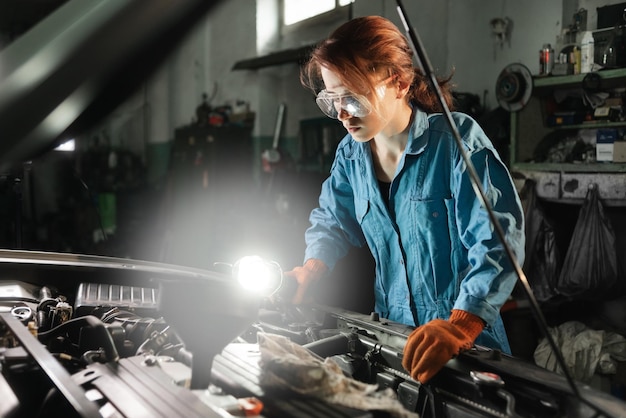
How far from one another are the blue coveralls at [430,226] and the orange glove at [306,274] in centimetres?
4

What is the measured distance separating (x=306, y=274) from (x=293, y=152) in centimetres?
540

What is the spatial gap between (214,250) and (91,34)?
7131mm

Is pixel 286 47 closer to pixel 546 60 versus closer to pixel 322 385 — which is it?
pixel 546 60

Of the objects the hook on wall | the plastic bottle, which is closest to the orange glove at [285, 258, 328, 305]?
the plastic bottle

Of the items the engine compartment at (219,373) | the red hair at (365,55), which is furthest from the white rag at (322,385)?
the red hair at (365,55)

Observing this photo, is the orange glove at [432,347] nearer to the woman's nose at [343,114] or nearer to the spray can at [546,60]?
the woman's nose at [343,114]

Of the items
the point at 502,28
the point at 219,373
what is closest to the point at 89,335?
the point at 219,373

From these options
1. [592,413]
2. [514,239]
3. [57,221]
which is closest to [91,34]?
[592,413]

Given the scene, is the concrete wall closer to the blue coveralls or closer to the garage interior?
the garage interior

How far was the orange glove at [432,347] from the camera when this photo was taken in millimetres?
1229

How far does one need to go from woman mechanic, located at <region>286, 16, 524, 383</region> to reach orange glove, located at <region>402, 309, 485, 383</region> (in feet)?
0.04

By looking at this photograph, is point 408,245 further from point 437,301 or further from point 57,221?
point 57,221

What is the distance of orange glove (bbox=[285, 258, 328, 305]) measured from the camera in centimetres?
197

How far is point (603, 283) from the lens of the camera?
361 cm
